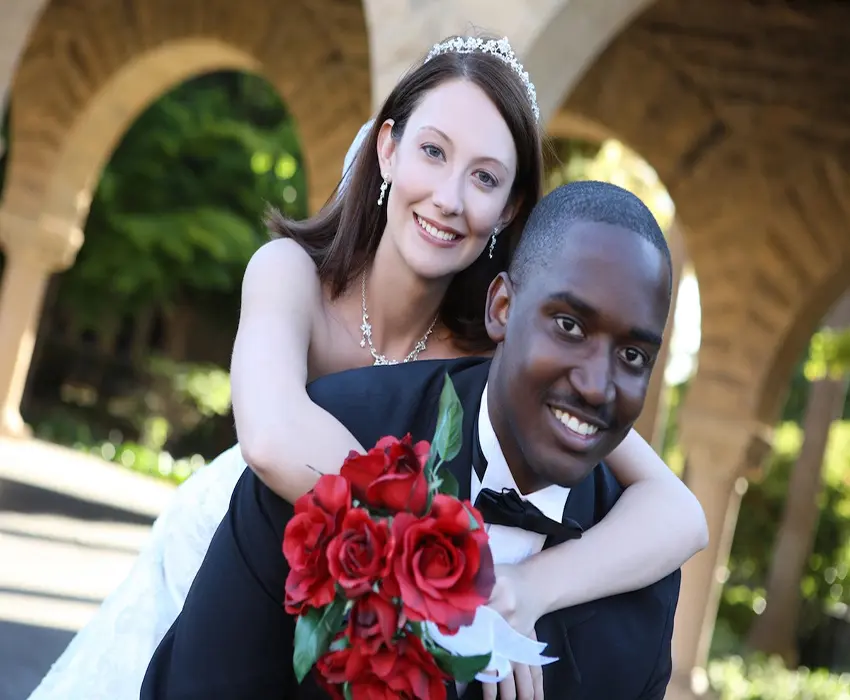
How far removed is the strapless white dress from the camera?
2.63m

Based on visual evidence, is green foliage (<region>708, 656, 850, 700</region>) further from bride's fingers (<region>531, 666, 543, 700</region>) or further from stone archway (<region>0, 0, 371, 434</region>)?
bride's fingers (<region>531, 666, 543, 700</region>)

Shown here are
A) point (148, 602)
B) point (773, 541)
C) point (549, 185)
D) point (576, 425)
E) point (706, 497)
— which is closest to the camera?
point (576, 425)

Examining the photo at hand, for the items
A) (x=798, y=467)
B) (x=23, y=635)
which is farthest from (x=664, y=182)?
(x=798, y=467)

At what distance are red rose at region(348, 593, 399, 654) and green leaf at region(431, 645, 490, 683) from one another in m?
0.05

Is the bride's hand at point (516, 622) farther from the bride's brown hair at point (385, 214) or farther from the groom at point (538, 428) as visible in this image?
the bride's brown hair at point (385, 214)

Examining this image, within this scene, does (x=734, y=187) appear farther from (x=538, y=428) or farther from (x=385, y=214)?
(x=538, y=428)

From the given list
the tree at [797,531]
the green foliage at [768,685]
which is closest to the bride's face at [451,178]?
the green foliage at [768,685]

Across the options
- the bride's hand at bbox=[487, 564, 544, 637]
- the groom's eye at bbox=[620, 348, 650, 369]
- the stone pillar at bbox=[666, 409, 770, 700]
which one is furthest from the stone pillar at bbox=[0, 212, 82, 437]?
the groom's eye at bbox=[620, 348, 650, 369]

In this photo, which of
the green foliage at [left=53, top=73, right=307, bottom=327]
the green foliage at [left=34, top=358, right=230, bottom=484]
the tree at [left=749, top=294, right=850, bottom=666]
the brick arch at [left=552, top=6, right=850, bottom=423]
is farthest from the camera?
the green foliage at [left=34, top=358, right=230, bottom=484]

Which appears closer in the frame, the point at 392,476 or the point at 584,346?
the point at 392,476

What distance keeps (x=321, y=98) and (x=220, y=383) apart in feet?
25.5

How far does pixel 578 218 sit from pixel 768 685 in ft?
28.6

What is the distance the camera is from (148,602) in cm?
271

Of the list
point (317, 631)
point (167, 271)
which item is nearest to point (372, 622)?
point (317, 631)
